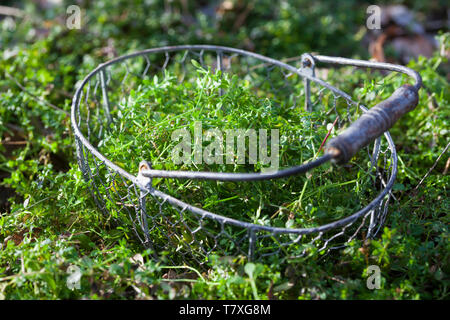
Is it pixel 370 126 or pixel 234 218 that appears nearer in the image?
pixel 370 126

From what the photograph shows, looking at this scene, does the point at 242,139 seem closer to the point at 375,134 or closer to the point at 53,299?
the point at 375,134

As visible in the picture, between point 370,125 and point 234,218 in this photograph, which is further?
point 234,218

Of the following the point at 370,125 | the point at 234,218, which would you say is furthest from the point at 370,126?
the point at 234,218

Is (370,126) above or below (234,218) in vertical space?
above

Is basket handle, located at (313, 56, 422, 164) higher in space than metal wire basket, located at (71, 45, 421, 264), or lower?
higher

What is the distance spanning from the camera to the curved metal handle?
1.08 metres

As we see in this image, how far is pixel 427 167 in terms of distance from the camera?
193 cm

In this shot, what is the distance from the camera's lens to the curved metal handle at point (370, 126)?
3.53 feet

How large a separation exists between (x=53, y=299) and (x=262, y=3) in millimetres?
2740

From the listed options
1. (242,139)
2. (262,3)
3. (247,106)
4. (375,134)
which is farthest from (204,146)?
(262,3)

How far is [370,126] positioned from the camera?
3.74ft

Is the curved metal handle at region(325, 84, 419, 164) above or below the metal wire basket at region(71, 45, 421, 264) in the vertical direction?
above

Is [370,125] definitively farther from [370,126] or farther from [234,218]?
[234,218]

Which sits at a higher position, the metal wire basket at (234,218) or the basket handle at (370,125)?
the basket handle at (370,125)
